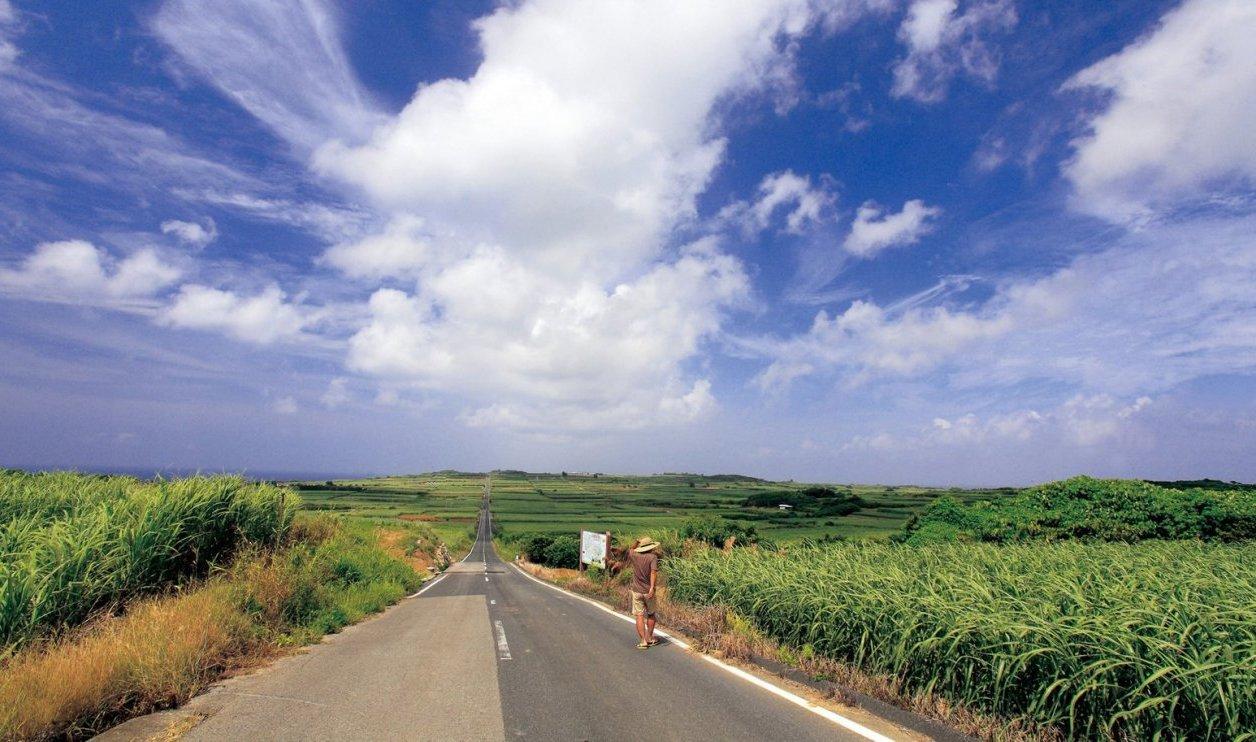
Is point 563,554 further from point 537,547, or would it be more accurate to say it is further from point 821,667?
point 821,667

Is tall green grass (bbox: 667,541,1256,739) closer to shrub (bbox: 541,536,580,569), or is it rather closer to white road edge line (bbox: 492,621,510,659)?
white road edge line (bbox: 492,621,510,659)

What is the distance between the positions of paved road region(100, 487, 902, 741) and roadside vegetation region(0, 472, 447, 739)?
0.63m

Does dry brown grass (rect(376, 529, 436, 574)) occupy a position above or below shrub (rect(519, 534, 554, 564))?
above

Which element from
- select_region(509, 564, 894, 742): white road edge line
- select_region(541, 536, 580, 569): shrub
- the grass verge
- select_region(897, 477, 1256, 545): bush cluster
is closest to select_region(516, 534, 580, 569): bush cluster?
select_region(541, 536, 580, 569): shrub

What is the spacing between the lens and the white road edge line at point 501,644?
8248 millimetres

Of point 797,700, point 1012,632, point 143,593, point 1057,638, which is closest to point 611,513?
point 143,593

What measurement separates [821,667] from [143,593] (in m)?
9.97

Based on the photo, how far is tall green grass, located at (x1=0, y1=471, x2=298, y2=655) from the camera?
22.2 ft

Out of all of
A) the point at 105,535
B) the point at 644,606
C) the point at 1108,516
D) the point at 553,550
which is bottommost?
the point at 553,550

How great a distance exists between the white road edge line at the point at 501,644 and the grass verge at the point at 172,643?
3005 mm

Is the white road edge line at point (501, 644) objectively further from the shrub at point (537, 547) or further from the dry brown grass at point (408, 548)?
the shrub at point (537, 547)

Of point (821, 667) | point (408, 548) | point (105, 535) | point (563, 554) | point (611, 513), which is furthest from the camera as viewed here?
point (611, 513)

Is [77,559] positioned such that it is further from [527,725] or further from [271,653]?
[527,725]

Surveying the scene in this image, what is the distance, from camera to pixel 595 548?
938 inches
